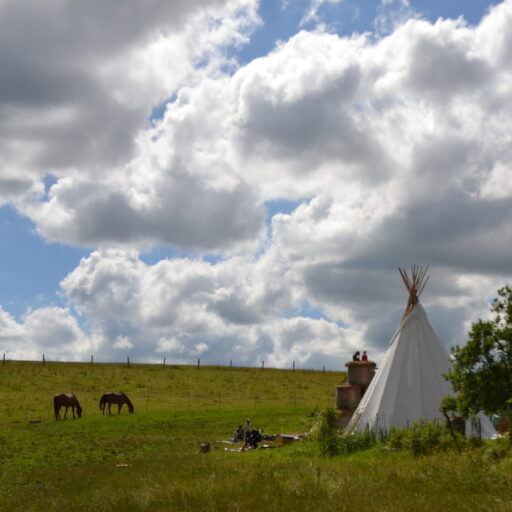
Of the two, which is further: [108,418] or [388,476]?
[108,418]

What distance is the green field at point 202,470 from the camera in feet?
43.9

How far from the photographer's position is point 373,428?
2427 cm

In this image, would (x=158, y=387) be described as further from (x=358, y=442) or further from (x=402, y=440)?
(x=402, y=440)

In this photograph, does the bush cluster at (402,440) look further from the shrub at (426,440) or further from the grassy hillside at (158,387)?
the grassy hillside at (158,387)

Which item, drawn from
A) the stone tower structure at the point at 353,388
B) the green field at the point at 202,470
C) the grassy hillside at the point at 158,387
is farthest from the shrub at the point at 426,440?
the grassy hillside at the point at 158,387

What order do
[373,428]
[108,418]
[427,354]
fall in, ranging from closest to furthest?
[373,428] → [427,354] → [108,418]

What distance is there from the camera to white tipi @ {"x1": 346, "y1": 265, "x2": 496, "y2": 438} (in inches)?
989

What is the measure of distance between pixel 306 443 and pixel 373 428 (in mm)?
2599

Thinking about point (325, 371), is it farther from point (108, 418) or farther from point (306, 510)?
point (306, 510)

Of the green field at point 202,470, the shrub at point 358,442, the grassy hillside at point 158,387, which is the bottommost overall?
the green field at point 202,470

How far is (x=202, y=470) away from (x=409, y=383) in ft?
34.4

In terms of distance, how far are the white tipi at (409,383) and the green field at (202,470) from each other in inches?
121

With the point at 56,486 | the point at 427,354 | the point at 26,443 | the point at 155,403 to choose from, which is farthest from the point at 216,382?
the point at 56,486

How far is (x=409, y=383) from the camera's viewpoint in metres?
→ 25.7
